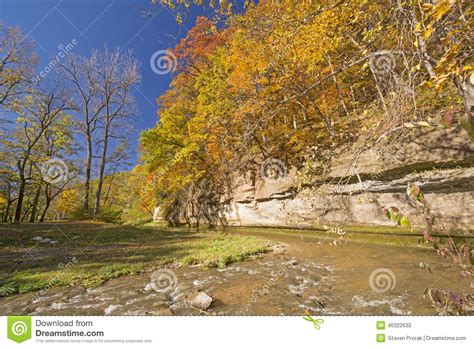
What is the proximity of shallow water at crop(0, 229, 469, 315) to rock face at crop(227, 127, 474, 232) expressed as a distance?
1.22 m

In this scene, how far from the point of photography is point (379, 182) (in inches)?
319

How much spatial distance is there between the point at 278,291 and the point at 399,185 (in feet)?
20.2

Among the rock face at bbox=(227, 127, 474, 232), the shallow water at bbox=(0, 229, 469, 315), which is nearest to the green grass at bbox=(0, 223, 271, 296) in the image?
the shallow water at bbox=(0, 229, 469, 315)

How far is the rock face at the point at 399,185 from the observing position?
6496mm

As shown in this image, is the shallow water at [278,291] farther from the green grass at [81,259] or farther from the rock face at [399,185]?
the rock face at [399,185]

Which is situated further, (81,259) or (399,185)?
(399,185)

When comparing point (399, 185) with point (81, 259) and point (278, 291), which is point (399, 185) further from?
point (81, 259)

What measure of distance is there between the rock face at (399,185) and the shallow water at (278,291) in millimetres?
1221

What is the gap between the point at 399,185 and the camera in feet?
25.4

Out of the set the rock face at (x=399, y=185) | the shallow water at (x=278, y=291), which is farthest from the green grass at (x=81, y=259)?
the rock face at (x=399, y=185)

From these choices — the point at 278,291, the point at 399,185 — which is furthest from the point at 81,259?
the point at 399,185

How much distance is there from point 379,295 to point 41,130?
24944mm
